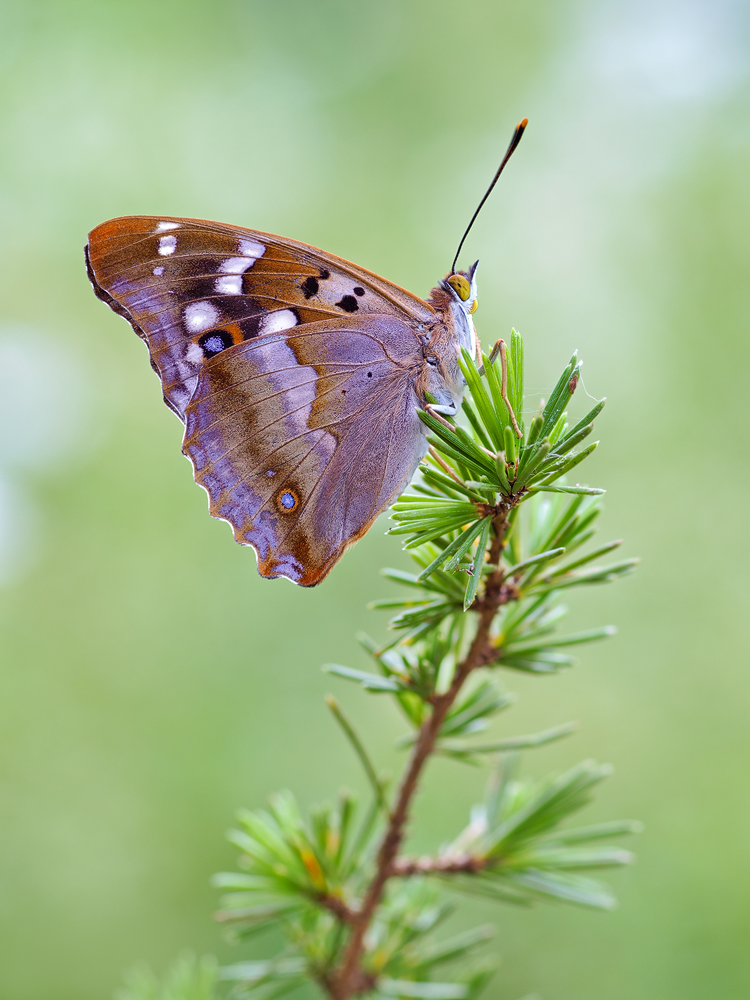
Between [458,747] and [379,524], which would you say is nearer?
[458,747]

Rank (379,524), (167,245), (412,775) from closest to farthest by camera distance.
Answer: (412,775) → (167,245) → (379,524)

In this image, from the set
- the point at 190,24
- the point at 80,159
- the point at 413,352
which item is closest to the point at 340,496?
the point at 413,352

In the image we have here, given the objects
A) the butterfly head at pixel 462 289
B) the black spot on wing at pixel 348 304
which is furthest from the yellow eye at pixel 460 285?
the black spot on wing at pixel 348 304

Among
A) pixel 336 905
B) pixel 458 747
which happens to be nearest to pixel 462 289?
pixel 458 747

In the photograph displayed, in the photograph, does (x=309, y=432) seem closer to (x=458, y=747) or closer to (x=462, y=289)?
(x=462, y=289)

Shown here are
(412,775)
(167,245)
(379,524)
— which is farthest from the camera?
(379,524)

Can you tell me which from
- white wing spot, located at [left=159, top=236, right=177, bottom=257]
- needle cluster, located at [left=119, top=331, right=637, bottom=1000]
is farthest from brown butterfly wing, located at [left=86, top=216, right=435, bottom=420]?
needle cluster, located at [left=119, top=331, right=637, bottom=1000]
